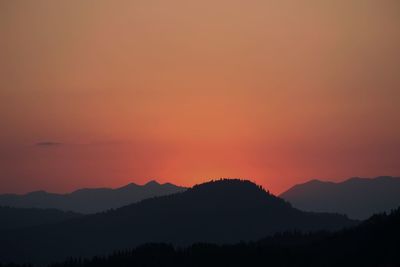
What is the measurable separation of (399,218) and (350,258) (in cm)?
2102

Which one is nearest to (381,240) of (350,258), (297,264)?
(350,258)

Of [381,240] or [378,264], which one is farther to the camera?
[381,240]

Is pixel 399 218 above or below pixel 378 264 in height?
above

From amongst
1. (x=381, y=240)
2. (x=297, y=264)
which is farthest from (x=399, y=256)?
(x=297, y=264)

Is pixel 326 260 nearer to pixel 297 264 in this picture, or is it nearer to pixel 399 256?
pixel 297 264

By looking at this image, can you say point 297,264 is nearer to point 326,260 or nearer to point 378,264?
point 326,260

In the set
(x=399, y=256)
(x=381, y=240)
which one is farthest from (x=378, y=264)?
(x=381, y=240)

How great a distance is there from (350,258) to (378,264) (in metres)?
15.8

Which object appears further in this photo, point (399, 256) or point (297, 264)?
point (297, 264)

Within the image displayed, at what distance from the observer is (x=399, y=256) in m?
172

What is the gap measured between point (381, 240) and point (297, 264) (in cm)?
2400

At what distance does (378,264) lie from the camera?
173 m

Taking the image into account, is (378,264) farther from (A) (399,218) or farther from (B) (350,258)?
(A) (399,218)

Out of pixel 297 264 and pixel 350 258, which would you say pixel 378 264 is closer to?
pixel 350 258
